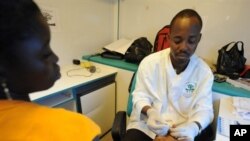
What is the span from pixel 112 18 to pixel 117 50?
519 mm

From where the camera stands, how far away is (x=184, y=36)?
1188 millimetres

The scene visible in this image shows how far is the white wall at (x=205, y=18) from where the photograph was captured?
1.81 metres

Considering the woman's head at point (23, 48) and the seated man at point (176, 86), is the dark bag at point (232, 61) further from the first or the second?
the woman's head at point (23, 48)

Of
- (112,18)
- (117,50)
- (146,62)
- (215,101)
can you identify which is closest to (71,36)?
(117,50)

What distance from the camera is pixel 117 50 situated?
7.28 ft

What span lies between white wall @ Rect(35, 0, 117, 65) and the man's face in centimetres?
112

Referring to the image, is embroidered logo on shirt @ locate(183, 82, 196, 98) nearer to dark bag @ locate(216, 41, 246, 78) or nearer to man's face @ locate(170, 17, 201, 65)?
man's face @ locate(170, 17, 201, 65)

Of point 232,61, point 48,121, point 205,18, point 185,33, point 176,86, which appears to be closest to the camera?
point 48,121

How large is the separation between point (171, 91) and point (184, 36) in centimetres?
35

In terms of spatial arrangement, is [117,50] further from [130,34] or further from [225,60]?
[225,60]

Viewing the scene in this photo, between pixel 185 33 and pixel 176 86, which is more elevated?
pixel 185 33

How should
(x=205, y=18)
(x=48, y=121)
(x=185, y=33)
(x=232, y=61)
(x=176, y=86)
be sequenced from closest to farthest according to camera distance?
(x=48, y=121)
(x=185, y=33)
(x=176, y=86)
(x=232, y=61)
(x=205, y=18)

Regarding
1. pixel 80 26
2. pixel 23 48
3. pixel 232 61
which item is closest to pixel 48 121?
pixel 23 48

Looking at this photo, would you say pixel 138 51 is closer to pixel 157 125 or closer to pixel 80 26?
pixel 80 26
